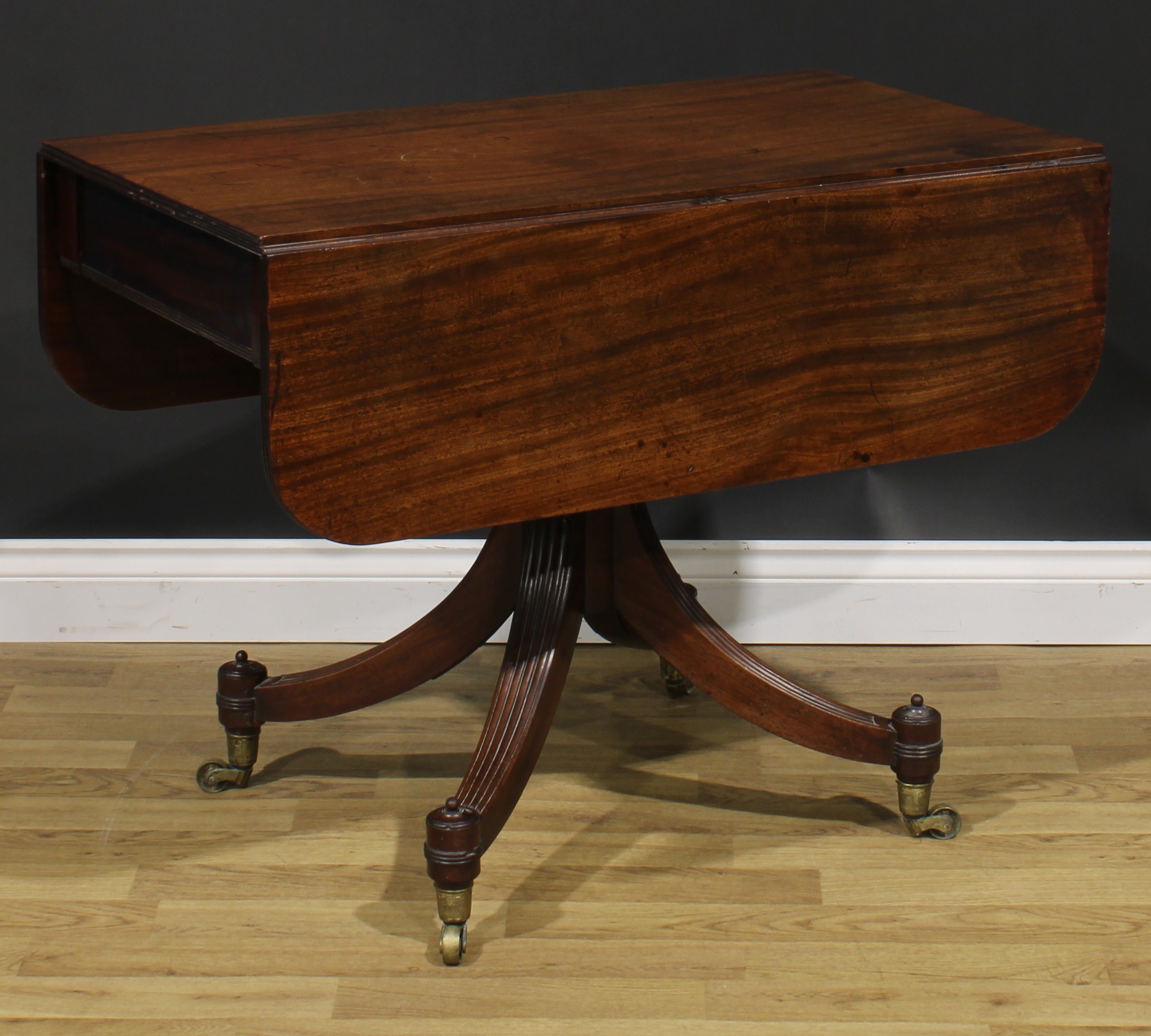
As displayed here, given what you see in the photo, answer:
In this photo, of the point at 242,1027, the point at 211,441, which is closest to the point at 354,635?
the point at 211,441

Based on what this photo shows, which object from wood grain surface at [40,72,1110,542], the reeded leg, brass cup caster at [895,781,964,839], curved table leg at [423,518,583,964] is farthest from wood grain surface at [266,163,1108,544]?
the reeded leg

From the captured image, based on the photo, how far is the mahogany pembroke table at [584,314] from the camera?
135 centimetres

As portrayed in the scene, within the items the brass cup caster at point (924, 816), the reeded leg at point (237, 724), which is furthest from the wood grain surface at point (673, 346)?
the reeded leg at point (237, 724)

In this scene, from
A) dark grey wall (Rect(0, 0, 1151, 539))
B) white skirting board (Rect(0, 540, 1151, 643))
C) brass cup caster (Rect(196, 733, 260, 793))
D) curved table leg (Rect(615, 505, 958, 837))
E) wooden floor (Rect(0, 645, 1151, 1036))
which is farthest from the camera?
white skirting board (Rect(0, 540, 1151, 643))

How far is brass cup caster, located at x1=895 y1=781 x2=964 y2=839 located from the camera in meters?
1.79

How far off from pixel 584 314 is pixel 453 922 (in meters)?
0.61

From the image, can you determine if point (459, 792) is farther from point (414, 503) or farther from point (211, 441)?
point (211, 441)

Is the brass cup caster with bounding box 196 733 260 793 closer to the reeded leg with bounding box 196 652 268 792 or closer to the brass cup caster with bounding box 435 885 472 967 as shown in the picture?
the reeded leg with bounding box 196 652 268 792

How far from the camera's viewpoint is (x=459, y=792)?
1.65 meters

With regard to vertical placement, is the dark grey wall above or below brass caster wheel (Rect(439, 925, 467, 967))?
above

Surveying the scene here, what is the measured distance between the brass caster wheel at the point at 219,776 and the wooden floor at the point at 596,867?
2cm

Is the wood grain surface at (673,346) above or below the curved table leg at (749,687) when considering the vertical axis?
above

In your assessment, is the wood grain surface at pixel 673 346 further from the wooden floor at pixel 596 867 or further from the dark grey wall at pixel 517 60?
the dark grey wall at pixel 517 60

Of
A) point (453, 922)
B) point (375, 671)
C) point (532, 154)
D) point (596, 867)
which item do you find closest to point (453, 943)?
point (453, 922)
